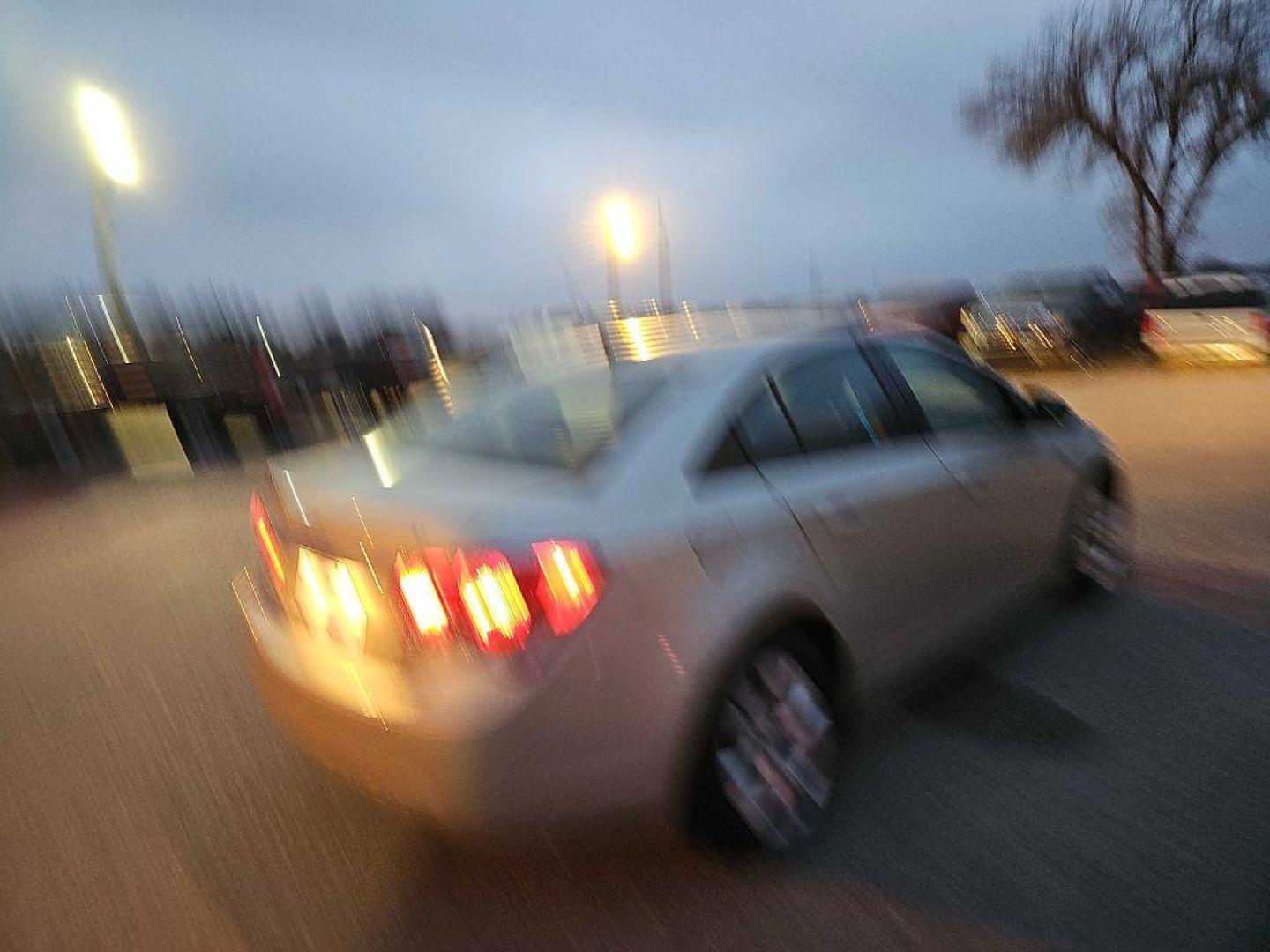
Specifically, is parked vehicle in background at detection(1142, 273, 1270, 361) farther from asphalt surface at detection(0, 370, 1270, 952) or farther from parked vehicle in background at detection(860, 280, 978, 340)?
asphalt surface at detection(0, 370, 1270, 952)

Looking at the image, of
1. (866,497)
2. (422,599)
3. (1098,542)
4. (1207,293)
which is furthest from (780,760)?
(1207,293)

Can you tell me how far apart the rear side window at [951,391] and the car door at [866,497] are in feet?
0.70

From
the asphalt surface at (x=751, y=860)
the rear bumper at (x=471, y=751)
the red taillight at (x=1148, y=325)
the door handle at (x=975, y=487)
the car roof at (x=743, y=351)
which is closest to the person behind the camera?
the rear bumper at (x=471, y=751)

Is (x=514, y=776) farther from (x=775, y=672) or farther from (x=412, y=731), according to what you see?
(x=775, y=672)

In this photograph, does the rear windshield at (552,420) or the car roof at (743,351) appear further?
the car roof at (743,351)

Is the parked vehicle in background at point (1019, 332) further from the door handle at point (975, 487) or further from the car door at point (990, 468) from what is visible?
the door handle at point (975, 487)

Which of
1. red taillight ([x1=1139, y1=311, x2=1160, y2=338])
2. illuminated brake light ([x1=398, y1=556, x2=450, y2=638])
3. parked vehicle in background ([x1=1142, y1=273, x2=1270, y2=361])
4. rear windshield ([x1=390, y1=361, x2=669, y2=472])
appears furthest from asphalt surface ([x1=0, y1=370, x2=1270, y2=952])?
red taillight ([x1=1139, y1=311, x2=1160, y2=338])

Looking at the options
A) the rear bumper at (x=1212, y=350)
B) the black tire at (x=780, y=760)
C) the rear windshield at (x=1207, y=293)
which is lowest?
the rear bumper at (x=1212, y=350)

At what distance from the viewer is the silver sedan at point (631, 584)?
1925mm

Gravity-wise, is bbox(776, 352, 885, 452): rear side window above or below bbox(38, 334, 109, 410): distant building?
above

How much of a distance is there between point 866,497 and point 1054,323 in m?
15.0

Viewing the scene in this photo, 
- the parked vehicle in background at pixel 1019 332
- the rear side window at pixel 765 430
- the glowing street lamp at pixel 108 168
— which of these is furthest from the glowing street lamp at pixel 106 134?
the parked vehicle in background at pixel 1019 332

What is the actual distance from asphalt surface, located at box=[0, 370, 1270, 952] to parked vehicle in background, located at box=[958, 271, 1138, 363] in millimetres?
12687

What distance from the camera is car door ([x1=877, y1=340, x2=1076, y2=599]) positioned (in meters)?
3.11
